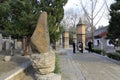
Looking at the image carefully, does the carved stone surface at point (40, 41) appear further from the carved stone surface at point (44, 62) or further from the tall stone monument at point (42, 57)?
the carved stone surface at point (44, 62)

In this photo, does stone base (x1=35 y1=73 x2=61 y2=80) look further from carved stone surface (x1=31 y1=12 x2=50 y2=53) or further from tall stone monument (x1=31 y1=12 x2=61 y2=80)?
carved stone surface (x1=31 y1=12 x2=50 y2=53)

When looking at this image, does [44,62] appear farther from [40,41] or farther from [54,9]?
[54,9]

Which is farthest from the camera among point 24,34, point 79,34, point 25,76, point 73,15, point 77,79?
point 73,15

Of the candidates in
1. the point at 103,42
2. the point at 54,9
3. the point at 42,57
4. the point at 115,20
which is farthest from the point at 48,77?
the point at 103,42

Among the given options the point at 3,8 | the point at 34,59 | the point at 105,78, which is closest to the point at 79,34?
the point at 3,8

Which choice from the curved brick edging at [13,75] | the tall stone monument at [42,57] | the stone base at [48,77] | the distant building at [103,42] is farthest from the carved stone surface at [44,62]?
the distant building at [103,42]

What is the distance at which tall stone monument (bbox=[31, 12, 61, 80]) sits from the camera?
10977mm

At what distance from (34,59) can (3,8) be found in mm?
6286

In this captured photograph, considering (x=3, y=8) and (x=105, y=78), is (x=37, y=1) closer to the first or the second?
(x=3, y=8)

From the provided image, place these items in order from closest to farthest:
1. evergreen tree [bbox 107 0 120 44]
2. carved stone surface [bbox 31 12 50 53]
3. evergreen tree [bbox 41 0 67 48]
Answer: carved stone surface [bbox 31 12 50 53], evergreen tree [bbox 107 0 120 44], evergreen tree [bbox 41 0 67 48]

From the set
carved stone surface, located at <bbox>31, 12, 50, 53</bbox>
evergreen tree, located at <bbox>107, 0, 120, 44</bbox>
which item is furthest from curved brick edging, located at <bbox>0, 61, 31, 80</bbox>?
evergreen tree, located at <bbox>107, 0, 120, 44</bbox>

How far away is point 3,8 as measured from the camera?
16.4 metres

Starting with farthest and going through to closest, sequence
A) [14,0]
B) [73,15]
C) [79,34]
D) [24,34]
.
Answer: [73,15] → [79,34] → [24,34] → [14,0]

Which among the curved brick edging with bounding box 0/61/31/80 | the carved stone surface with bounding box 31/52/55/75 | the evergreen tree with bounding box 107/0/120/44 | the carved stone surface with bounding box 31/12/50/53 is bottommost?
the curved brick edging with bounding box 0/61/31/80
